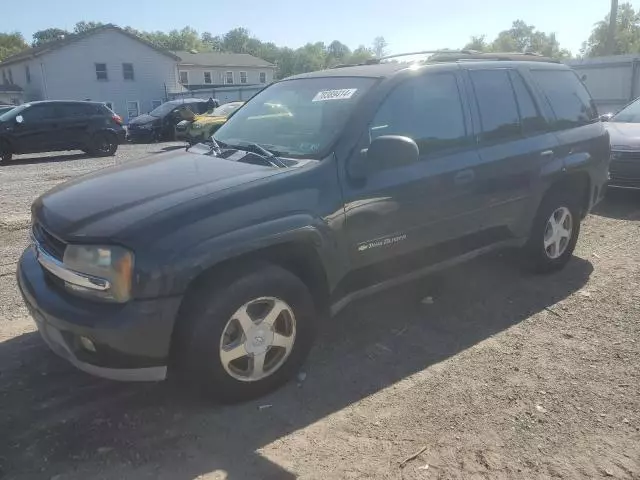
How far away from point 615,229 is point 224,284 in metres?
5.41

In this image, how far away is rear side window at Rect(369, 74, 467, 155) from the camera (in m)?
3.76

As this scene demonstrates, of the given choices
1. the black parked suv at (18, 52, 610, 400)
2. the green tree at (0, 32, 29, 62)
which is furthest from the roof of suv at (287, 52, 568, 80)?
the green tree at (0, 32, 29, 62)

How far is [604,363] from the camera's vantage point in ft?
11.8

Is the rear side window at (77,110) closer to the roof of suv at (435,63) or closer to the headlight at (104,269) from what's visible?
the roof of suv at (435,63)

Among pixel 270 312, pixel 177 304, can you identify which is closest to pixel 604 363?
pixel 270 312

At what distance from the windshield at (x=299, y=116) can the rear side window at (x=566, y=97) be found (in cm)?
199

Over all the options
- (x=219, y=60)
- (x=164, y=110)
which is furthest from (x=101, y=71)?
(x=164, y=110)

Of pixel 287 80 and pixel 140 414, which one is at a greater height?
pixel 287 80

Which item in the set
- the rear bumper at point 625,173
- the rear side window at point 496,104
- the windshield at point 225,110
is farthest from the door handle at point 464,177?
the windshield at point 225,110

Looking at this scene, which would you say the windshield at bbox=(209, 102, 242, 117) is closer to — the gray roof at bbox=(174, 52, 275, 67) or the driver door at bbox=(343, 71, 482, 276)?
the driver door at bbox=(343, 71, 482, 276)

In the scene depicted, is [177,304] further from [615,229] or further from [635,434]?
[615,229]

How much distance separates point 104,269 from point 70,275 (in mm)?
256

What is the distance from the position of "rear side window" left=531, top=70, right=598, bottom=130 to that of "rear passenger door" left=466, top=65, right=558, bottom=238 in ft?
0.75

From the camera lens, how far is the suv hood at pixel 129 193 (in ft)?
9.50
